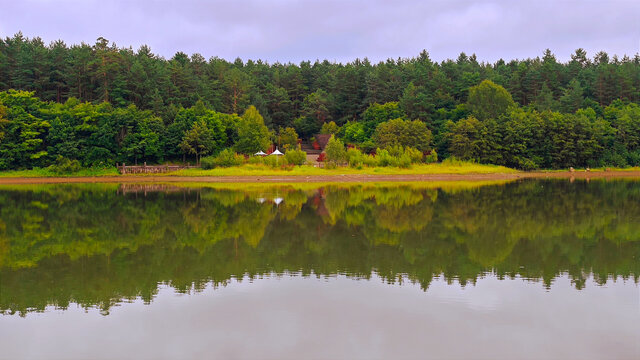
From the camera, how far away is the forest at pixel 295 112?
62.6 meters

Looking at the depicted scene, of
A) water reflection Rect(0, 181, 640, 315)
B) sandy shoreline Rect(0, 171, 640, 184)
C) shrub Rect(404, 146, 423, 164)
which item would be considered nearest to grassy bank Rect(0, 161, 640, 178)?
sandy shoreline Rect(0, 171, 640, 184)

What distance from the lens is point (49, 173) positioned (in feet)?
197

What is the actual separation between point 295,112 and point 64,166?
46.4 m

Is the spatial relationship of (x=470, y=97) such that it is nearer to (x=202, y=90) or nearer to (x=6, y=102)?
(x=202, y=90)

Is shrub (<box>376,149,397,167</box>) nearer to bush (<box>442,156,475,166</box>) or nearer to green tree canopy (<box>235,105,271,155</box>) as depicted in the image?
bush (<box>442,156,475,166</box>)

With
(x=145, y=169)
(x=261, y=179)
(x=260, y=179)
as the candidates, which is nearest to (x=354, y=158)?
(x=261, y=179)

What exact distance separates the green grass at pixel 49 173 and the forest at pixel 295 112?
1.32 metres

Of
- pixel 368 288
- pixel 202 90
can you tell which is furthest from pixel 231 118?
pixel 368 288

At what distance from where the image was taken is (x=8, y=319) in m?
11.5

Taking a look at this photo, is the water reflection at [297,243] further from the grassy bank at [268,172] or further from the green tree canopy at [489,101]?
the green tree canopy at [489,101]

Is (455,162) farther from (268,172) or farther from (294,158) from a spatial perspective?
(268,172)

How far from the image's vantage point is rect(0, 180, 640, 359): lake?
1007 centimetres

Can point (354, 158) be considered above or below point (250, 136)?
below

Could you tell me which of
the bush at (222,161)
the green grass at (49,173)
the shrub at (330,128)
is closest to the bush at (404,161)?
the bush at (222,161)
